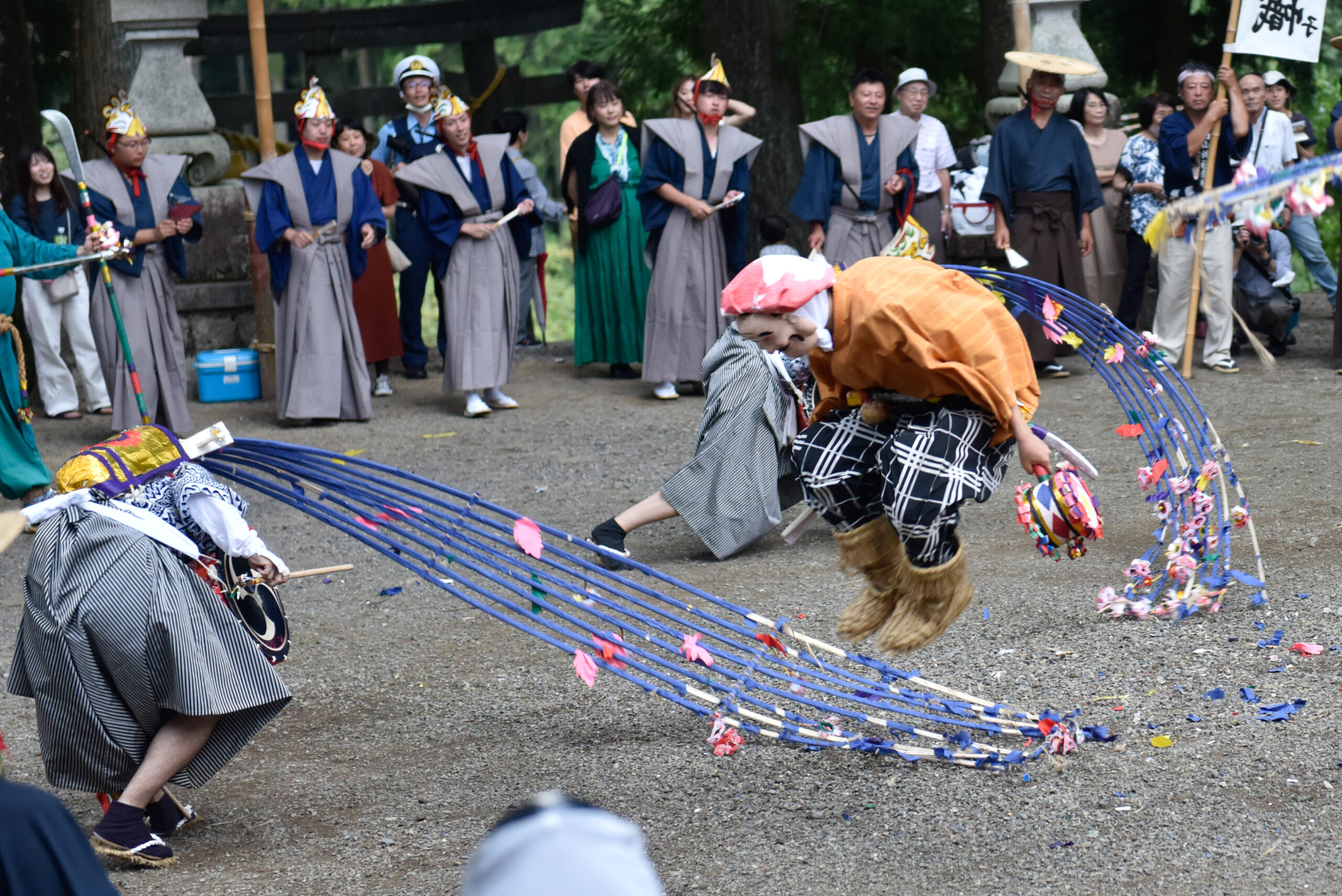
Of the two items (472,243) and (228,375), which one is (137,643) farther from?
(228,375)

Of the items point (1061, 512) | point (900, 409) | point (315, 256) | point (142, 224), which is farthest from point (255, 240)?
point (1061, 512)

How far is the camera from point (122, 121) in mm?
7414

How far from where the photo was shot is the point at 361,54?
70.1 feet

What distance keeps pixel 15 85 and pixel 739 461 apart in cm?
645

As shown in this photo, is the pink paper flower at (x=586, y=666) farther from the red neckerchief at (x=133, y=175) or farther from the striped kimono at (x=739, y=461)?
the red neckerchief at (x=133, y=175)

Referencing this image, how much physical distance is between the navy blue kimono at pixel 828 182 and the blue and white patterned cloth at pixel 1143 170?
1.58 m

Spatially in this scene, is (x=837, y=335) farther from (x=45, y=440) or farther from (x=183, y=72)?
(x=183, y=72)

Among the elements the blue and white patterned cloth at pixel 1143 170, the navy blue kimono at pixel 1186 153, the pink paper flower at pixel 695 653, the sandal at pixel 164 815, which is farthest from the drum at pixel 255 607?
the blue and white patterned cloth at pixel 1143 170

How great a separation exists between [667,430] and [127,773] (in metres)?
4.63

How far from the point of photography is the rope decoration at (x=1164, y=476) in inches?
181

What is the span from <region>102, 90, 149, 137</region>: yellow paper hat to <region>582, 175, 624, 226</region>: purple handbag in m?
2.53

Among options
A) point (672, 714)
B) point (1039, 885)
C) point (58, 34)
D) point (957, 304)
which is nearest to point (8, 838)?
point (1039, 885)

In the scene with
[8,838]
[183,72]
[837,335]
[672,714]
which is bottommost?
[672,714]

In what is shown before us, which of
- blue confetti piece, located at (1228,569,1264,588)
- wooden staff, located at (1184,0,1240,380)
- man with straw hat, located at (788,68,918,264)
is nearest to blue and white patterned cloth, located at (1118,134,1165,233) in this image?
wooden staff, located at (1184,0,1240,380)
